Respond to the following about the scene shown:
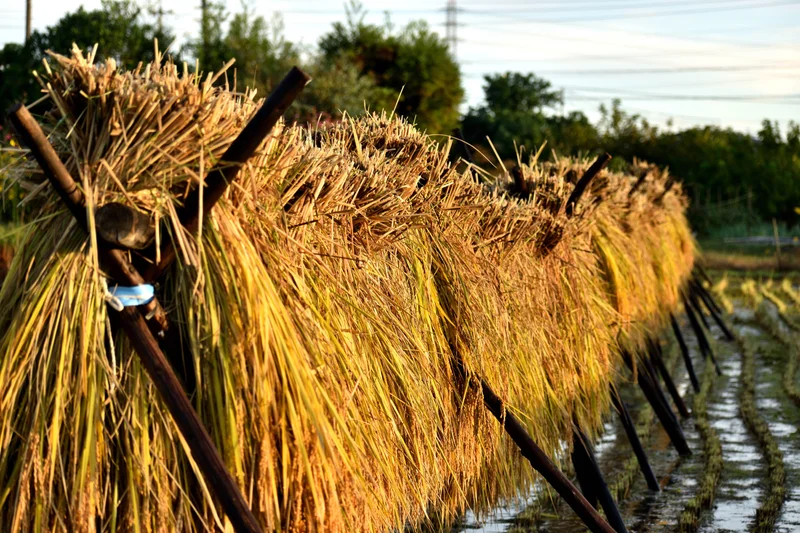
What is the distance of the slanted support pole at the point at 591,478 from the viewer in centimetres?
535

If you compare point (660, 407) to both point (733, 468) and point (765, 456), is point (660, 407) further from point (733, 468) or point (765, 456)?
point (765, 456)

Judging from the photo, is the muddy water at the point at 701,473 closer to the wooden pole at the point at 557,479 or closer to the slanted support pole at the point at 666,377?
the slanted support pole at the point at 666,377

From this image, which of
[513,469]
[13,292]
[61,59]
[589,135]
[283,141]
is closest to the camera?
[61,59]

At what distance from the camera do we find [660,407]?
25.7ft

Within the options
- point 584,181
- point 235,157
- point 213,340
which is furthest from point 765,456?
point 235,157

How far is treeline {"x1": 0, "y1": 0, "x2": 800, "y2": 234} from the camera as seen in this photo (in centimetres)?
2367

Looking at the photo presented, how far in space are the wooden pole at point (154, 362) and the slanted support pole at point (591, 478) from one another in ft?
10.8

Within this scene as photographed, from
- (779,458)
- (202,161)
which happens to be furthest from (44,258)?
(779,458)

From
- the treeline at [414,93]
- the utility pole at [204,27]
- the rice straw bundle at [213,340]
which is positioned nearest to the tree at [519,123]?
the treeline at [414,93]

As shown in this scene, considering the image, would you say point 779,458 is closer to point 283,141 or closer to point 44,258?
point 283,141

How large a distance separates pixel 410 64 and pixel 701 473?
21.0 metres

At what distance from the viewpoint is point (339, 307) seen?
336 centimetres

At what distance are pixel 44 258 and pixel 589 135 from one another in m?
41.4

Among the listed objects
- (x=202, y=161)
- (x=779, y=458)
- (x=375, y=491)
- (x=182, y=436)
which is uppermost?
(x=202, y=161)
